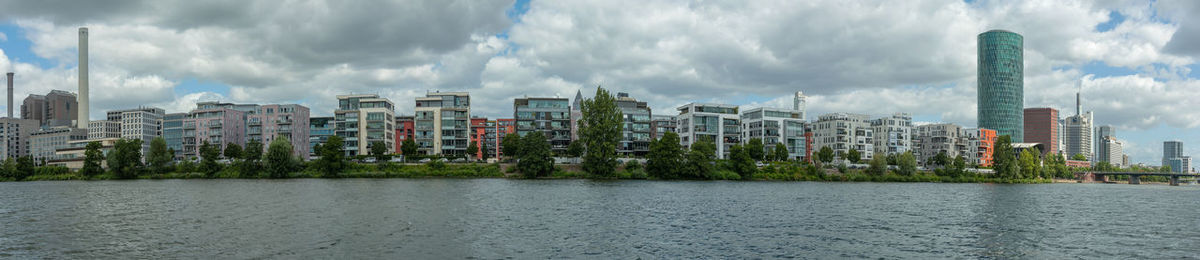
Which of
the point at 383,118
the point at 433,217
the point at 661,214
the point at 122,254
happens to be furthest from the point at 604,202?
the point at 383,118

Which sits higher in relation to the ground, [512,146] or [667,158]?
[512,146]

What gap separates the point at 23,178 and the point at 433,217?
149 meters

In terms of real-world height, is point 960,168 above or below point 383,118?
below

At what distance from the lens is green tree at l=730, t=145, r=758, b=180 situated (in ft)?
518

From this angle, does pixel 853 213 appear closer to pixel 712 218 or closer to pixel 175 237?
pixel 712 218

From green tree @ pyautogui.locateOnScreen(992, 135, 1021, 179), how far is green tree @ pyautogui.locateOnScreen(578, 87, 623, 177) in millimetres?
98619

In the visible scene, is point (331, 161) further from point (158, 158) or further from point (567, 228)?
point (567, 228)

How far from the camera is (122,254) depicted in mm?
42625

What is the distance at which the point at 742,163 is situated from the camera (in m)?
159

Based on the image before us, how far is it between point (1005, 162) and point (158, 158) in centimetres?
19786

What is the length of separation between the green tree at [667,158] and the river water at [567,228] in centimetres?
6054

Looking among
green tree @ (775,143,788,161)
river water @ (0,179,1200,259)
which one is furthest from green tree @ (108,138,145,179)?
green tree @ (775,143,788,161)

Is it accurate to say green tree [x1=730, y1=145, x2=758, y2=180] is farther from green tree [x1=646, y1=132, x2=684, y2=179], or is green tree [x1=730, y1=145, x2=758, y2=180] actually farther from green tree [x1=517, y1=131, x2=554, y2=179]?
green tree [x1=517, y1=131, x2=554, y2=179]

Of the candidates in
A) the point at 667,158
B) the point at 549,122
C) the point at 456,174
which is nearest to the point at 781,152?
the point at 667,158
